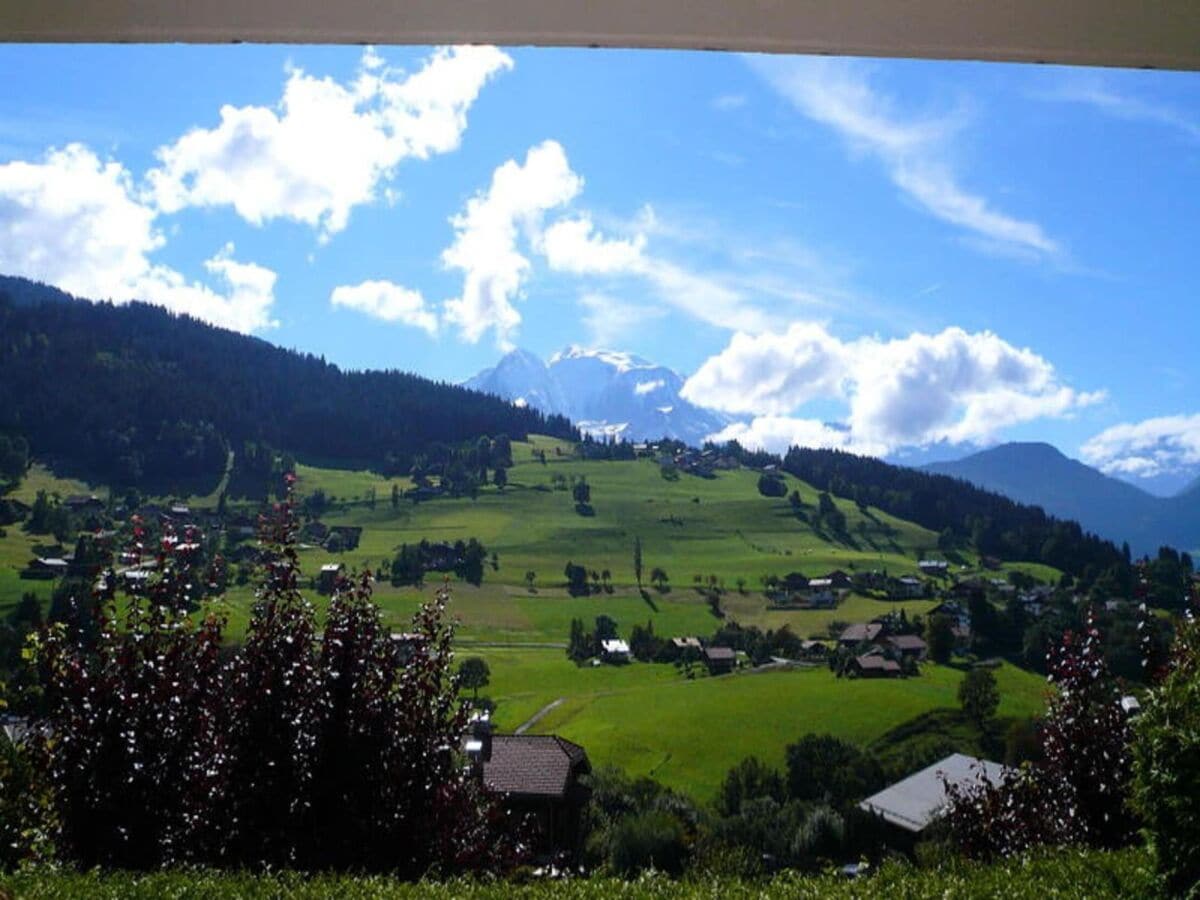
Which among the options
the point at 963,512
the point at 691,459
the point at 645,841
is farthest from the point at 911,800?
the point at 691,459

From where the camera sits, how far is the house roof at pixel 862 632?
50469mm

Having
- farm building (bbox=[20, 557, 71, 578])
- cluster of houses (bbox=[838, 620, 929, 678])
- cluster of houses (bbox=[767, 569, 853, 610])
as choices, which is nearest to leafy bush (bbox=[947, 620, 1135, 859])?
cluster of houses (bbox=[838, 620, 929, 678])

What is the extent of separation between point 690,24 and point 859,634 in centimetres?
5296

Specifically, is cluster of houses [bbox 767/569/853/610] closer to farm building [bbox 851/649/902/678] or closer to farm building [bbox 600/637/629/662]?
farm building [bbox 600/637/629/662]

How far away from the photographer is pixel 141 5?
194 centimetres

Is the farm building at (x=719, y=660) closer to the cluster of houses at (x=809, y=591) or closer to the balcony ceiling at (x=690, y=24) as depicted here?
the cluster of houses at (x=809, y=591)

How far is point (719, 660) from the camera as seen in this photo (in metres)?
50.8

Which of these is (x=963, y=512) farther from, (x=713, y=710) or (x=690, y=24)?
(x=690, y=24)

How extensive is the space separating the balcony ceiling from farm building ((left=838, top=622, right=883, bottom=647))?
4997 cm

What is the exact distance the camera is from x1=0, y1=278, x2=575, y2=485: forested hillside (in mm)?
69875

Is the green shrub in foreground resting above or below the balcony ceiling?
below

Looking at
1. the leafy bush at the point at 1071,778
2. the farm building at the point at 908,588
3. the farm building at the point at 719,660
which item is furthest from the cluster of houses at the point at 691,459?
the leafy bush at the point at 1071,778

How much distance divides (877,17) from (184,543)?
21.2ft

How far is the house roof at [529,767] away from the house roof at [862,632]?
36410mm
